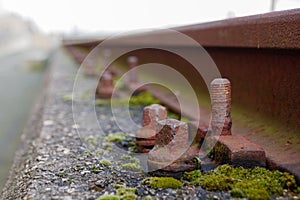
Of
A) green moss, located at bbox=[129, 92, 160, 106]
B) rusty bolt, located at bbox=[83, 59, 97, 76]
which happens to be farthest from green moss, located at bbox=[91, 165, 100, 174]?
rusty bolt, located at bbox=[83, 59, 97, 76]

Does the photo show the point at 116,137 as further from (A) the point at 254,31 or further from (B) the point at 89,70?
(B) the point at 89,70

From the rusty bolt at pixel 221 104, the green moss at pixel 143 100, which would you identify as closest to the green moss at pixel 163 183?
the rusty bolt at pixel 221 104

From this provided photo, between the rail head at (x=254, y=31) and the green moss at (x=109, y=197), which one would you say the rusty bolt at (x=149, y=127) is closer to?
the rail head at (x=254, y=31)

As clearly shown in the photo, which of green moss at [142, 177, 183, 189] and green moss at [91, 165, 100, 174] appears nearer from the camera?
green moss at [142, 177, 183, 189]

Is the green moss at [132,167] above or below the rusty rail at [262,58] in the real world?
below

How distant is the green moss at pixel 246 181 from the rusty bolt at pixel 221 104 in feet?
0.85

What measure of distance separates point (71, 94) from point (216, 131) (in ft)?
8.30

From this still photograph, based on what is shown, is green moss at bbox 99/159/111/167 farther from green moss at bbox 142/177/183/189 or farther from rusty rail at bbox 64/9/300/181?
rusty rail at bbox 64/9/300/181

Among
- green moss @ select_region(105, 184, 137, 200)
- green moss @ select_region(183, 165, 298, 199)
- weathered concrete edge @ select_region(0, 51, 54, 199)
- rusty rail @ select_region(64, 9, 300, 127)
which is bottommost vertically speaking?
weathered concrete edge @ select_region(0, 51, 54, 199)

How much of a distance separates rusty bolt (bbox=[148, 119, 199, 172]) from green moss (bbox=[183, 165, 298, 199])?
0.17 ft

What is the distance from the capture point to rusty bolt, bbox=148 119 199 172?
1.54m

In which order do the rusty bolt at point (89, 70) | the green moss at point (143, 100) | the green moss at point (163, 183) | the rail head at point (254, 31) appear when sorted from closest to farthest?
the green moss at point (163, 183) < the rail head at point (254, 31) < the green moss at point (143, 100) < the rusty bolt at point (89, 70)

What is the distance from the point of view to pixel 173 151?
156 cm

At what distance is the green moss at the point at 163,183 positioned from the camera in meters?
1.46
